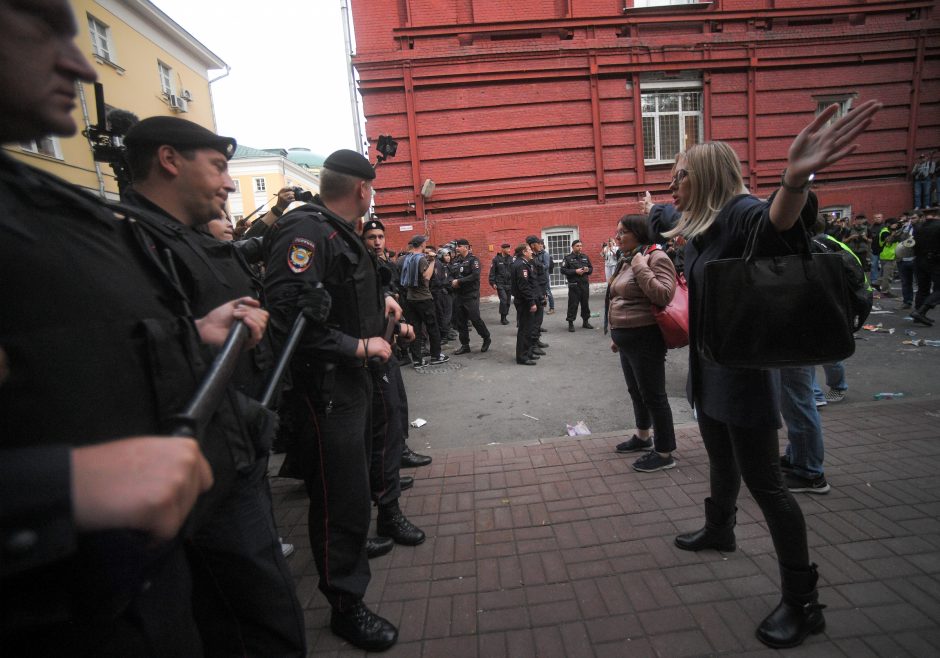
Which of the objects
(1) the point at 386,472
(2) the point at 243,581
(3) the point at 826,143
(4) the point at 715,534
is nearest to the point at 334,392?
(2) the point at 243,581

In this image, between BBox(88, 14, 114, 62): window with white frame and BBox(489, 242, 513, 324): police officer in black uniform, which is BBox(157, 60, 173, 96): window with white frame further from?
BBox(489, 242, 513, 324): police officer in black uniform

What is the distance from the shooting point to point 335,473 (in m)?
2.23

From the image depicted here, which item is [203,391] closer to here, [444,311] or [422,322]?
[422,322]

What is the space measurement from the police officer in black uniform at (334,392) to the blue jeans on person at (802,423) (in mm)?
2934

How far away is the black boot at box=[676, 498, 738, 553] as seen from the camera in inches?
106

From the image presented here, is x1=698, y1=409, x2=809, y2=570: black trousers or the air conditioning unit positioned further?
the air conditioning unit

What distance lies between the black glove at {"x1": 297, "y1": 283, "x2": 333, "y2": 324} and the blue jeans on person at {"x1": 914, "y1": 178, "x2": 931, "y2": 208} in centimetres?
1889

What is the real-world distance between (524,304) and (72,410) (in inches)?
304

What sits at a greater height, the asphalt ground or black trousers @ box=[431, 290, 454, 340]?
black trousers @ box=[431, 290, 454, 340]

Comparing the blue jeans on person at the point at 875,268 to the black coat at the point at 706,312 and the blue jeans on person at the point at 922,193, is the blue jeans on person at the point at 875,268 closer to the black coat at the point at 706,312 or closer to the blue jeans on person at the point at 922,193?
the blue jeans on person at the point at 922,193

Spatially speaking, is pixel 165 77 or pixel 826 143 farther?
pixel 165 77

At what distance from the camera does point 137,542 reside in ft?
2.57

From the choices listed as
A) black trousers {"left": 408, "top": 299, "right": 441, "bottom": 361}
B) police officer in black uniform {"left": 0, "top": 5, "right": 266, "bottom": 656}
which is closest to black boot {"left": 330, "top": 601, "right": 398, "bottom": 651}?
police officer in black uniform {"left": 0, "top": 5, "right": 266, "bottom": 656}

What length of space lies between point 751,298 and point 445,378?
235 inches
